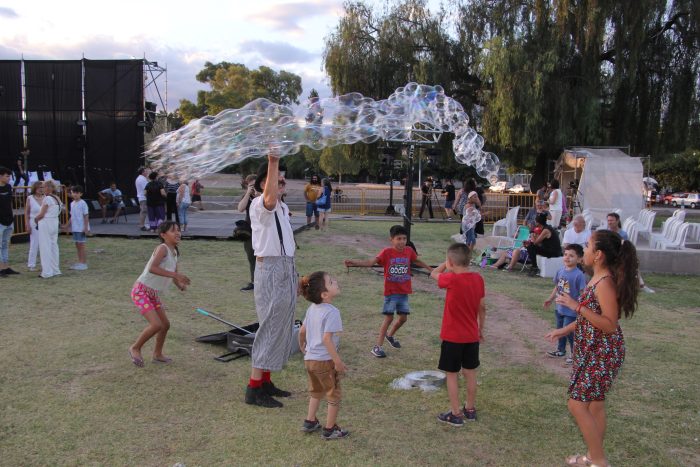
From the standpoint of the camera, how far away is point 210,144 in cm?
529

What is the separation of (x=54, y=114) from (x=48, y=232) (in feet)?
48.2

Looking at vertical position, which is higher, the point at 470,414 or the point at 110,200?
the point at 110,200

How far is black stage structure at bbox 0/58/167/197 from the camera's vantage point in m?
22.4

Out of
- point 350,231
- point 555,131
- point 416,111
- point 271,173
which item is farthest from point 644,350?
point 555,131

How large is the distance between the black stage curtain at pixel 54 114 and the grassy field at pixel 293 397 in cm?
1547

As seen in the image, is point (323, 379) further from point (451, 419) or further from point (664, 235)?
point (664, 235)

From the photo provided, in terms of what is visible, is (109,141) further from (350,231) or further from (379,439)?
(379,439)

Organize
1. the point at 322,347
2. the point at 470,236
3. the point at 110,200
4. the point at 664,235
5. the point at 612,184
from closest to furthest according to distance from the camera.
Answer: the point at 322,347 → the point at 470,236 → the point at 664,235 → the point at 110,200 → the point at 612,184

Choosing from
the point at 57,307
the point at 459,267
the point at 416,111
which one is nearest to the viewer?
the point at 459,267

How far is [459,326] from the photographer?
443cm

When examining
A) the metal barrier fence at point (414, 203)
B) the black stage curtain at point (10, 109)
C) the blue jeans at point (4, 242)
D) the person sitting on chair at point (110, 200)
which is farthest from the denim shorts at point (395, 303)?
the black stage curtain at point (10, 109)

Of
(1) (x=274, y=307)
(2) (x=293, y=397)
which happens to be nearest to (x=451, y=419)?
(2) (x=293, y=397)

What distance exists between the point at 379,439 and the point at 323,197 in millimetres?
15281

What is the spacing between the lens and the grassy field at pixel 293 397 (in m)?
3.99
